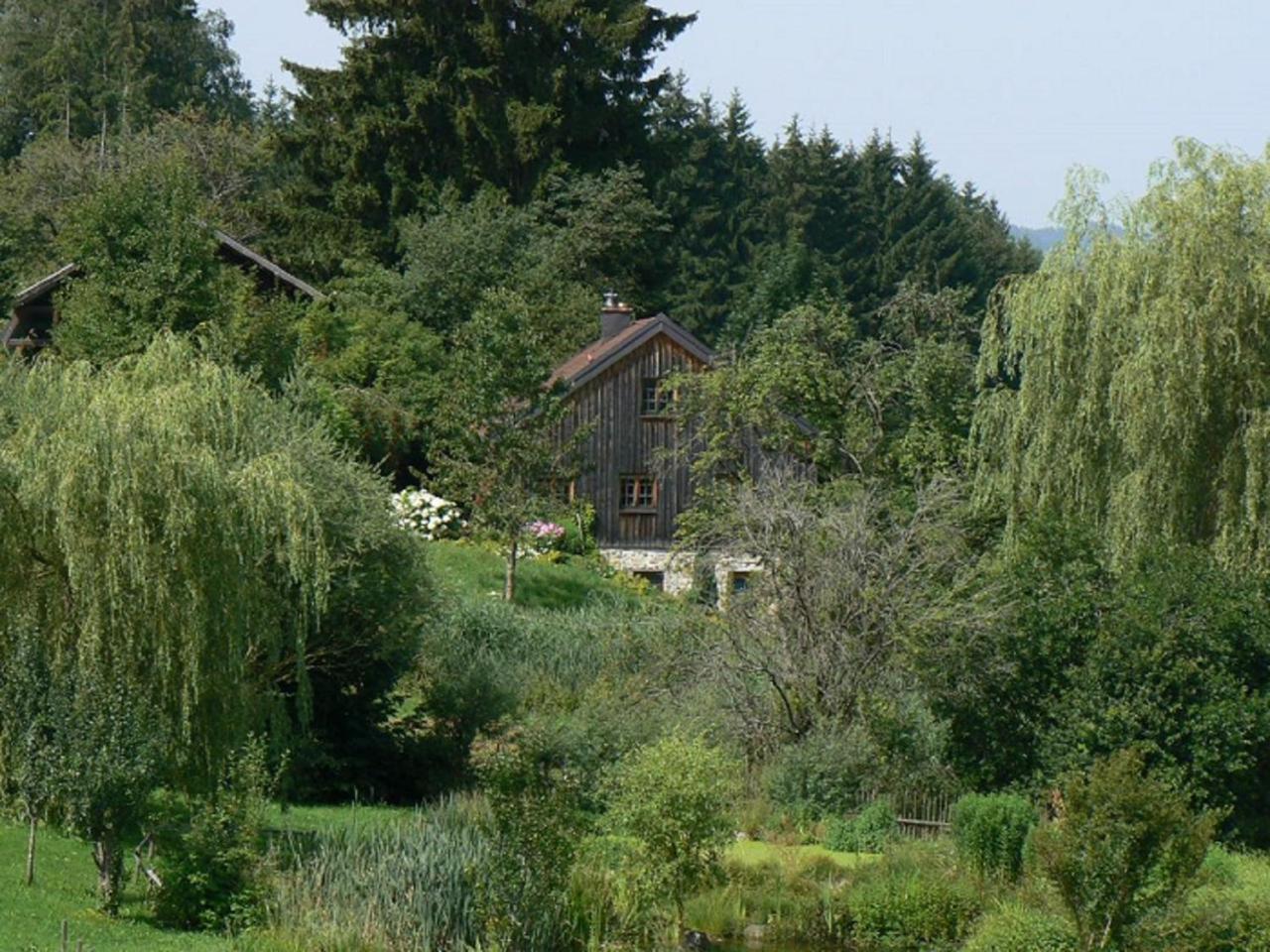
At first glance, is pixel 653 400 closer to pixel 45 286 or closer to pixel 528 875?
pixel 45 286

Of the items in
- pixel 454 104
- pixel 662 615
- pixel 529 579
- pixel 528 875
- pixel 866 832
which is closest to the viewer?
pixel 528 875

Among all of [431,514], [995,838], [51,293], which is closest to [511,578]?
[431,514]

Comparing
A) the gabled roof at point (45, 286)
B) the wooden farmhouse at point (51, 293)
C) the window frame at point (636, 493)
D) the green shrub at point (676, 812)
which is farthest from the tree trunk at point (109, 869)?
the window frame at point (636, 493)

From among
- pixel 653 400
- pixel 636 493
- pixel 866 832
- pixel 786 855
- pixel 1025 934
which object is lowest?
pixel 1025 934

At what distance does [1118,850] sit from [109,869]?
9.76 meters

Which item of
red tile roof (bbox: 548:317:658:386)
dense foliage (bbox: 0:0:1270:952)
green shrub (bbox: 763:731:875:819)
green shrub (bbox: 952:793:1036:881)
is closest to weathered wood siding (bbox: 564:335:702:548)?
red tile roof (bbox: 548:317:658:386)

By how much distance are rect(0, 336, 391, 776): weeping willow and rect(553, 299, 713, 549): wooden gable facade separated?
77.5 ft

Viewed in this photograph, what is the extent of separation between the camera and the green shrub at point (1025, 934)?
60.0ft

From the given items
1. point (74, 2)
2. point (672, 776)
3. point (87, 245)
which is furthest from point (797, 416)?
point (74, 2)

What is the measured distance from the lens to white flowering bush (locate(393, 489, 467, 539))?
41.1m

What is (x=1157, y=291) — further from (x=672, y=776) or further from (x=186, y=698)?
(x=186, y=698)

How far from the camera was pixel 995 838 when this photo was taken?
21594mm

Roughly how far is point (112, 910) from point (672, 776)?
5737 mm

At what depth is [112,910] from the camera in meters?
17.9
